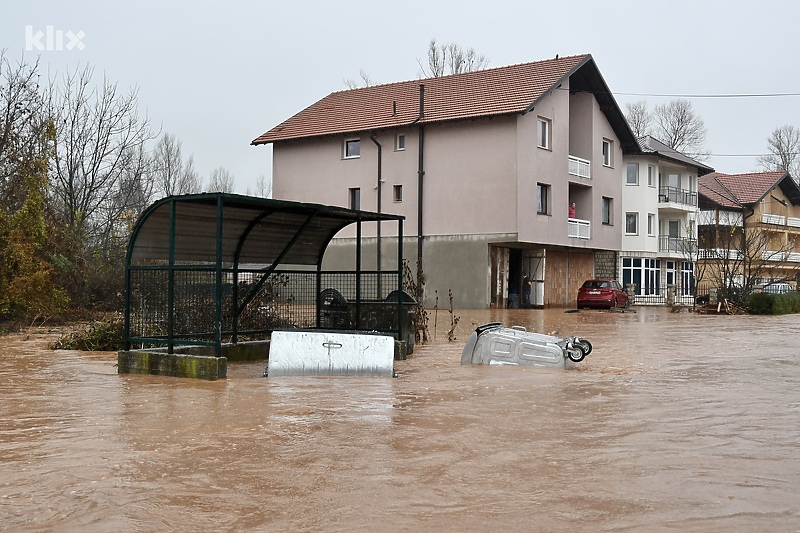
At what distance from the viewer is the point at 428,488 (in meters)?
6.60

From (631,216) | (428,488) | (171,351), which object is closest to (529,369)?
(171,351)

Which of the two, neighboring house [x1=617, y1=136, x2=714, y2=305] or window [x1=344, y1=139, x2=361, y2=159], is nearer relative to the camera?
window [x1=344, y1=139, x2=361, y2=159]

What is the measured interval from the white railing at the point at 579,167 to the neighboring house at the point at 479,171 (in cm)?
7

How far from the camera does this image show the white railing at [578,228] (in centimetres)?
4372

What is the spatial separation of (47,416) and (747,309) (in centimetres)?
3447

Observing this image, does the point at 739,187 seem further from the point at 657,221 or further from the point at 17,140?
the point at 17,140

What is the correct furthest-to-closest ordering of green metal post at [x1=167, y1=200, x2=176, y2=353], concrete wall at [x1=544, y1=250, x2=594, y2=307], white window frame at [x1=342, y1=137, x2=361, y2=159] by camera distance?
1. concrete wall at [x1=544, y1=250, x2=594, y2=307]
2. white window frame at [x1=342, y1=137, x2=361, y2=159]
3. green metal post at [x1=167, y1=200, x2=176, y2=353]

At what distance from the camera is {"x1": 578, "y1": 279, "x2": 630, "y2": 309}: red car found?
140ft

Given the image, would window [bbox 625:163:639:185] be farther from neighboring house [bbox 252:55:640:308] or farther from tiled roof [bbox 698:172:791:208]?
tiled roof [bbox 698:172:791:208]

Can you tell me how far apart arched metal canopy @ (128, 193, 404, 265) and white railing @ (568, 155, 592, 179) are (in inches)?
1121

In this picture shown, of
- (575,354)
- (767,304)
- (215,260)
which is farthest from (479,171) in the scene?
(215,260)

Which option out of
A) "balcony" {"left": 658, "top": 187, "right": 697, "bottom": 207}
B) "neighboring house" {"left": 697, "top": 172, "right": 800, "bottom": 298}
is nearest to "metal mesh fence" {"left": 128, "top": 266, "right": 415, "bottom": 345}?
"balcony" {"left": 658, "top": 187, "right": 697, "bottom": 207}

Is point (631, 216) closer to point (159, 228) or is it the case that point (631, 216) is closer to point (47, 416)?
point (159, 228)

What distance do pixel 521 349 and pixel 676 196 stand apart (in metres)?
46.1
